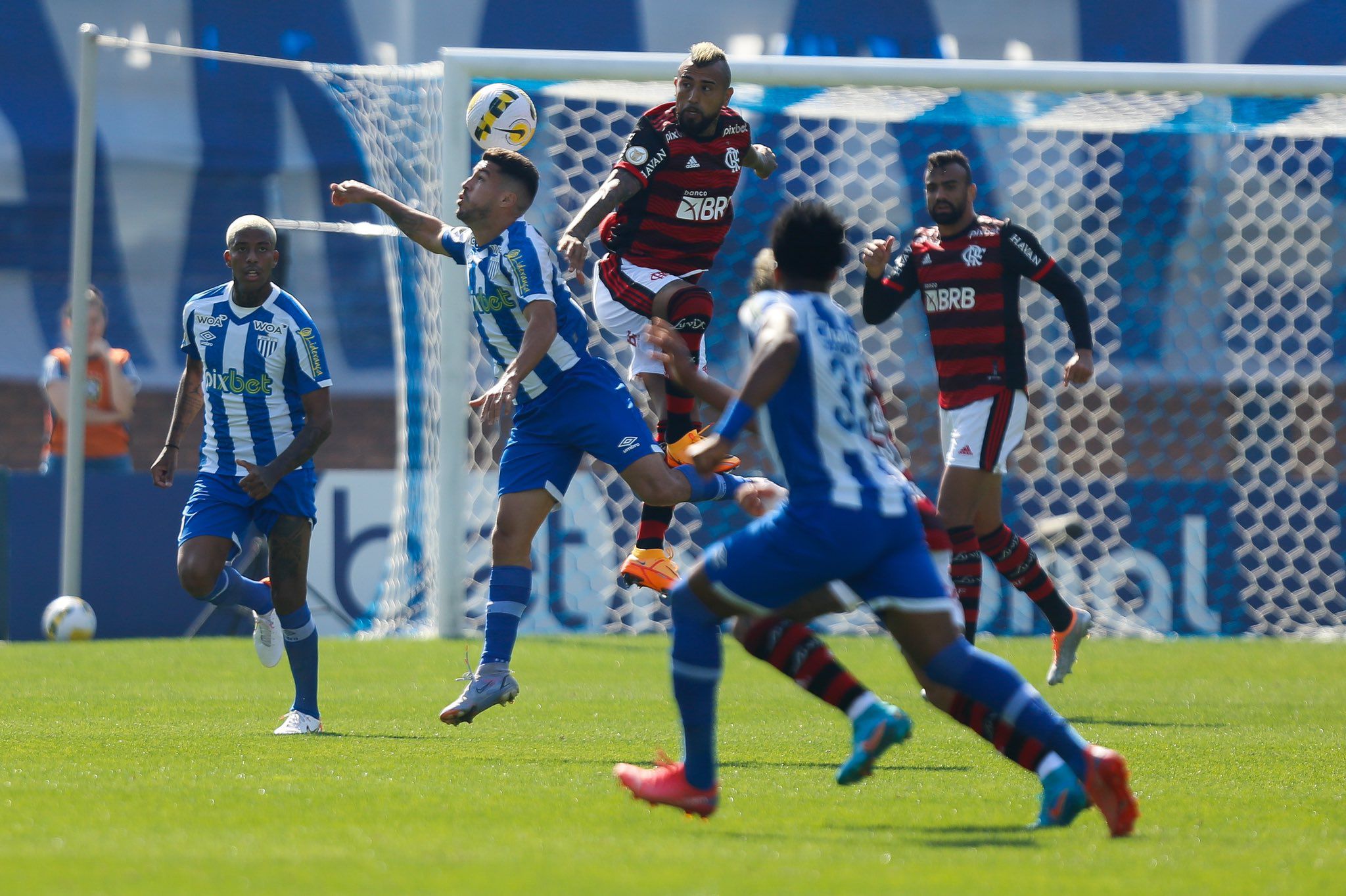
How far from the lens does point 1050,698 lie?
8.28 m

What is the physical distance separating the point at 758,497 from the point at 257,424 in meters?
2.11

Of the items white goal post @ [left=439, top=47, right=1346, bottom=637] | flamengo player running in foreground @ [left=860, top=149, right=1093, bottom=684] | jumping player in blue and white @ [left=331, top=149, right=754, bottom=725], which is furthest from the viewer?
white goal post @ [left=439, top=47, right=1346, bottom=637]

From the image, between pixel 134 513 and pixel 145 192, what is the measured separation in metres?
5.99

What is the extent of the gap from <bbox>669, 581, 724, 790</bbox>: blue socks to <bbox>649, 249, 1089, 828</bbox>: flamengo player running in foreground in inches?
7.2

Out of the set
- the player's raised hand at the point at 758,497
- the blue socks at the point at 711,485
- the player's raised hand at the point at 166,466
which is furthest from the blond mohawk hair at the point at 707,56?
the player's raised hand at the point at 166,466

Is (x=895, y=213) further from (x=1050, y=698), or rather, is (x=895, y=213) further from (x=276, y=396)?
(x=276, y=396)

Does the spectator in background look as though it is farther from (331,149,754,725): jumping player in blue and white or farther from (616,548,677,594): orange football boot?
(616,548,677,594): orange football boot

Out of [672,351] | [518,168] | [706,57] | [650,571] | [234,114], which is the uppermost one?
[234,114]

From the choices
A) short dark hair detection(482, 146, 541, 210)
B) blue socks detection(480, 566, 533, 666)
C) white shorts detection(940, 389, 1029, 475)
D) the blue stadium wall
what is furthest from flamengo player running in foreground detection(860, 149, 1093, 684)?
the blue stadium wall

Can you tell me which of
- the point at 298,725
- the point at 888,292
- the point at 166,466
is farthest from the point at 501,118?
the point at 298,725

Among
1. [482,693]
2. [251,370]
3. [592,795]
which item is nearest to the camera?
[592,795]

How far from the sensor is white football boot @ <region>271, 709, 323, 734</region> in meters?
6.59

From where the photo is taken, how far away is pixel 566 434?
6762 mm

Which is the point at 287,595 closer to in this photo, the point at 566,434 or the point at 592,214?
the point at 566,434
